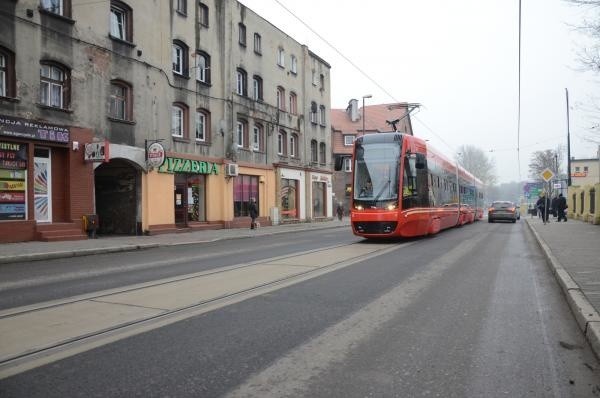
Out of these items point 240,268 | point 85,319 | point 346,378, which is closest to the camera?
point 346,378

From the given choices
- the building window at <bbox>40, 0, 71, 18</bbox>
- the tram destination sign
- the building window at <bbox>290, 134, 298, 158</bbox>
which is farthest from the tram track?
the building window at <bbox>290, 134, 298, 158</bbox>

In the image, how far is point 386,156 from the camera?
50.8ft

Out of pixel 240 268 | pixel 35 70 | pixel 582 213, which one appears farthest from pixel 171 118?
pixel 582 213

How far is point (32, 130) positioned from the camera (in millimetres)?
16141

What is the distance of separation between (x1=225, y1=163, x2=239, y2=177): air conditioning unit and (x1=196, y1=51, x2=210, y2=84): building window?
4.35m

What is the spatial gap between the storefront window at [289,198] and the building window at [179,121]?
33.1 ft

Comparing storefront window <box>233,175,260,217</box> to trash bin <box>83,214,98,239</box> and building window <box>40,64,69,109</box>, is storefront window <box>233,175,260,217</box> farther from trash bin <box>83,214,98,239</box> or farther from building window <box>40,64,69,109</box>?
building window <box>40,64,69,109</box>

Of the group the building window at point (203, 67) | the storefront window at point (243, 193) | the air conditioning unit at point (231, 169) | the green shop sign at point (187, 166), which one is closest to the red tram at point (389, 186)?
the green shop sign at point (187, 166)

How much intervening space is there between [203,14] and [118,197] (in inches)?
410

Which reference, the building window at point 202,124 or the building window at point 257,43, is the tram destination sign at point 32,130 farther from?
the building window at point 257,43

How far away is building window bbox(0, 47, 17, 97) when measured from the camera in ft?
51.9

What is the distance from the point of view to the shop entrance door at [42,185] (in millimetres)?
16781

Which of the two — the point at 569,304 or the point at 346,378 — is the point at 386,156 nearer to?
the point at 569,304

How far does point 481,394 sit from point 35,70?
17.2m
